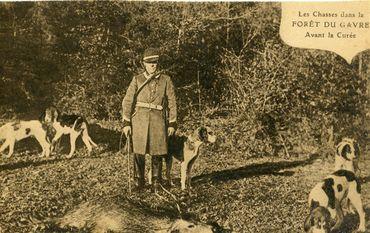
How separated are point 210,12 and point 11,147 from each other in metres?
2.05

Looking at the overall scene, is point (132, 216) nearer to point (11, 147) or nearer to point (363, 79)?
point (11, 147)

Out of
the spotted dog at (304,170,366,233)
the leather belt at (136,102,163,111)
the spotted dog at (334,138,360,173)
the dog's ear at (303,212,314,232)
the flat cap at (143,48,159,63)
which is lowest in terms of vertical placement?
the dog's ear at (303,212,314,232)

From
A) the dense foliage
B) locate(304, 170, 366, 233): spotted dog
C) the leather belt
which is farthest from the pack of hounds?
the leather belt

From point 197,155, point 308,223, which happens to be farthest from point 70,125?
point 308,223

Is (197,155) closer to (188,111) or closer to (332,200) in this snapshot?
(188,111)

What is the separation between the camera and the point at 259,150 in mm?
4688

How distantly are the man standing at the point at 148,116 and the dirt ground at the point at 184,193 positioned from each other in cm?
15

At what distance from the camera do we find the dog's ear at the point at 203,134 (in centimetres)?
456

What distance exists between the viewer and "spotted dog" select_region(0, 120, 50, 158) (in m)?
4.50

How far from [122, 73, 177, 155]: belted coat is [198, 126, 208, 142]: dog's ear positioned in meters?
0.24

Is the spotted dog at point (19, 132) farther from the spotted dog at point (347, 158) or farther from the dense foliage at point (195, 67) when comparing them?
the spotted dog at point (347, 158)

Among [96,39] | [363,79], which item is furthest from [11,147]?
[363,79]

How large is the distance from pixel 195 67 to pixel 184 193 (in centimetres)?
108

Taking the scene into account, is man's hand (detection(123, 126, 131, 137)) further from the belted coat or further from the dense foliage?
the dense foliage
